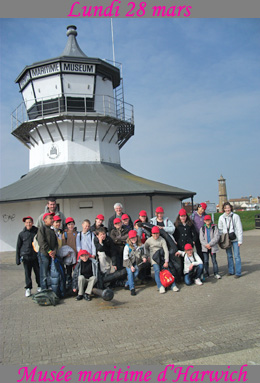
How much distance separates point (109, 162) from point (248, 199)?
5082 inches

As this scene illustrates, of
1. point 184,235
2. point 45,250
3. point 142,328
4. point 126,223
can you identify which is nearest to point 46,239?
point 45,250

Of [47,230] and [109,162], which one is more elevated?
[109,162]

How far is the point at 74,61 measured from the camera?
1647cm

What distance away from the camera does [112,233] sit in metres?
6.94

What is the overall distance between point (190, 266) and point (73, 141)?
1195 centimetres

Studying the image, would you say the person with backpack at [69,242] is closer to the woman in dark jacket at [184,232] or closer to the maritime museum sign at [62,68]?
the woman in dark jacket at [184,232]

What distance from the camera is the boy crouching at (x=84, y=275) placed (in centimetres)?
595

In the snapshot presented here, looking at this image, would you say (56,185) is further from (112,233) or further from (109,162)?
(112,233)

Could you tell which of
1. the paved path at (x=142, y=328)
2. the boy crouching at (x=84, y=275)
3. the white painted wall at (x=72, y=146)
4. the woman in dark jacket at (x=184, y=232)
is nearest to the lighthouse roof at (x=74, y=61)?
the white painted wall at (x=72, y=146)

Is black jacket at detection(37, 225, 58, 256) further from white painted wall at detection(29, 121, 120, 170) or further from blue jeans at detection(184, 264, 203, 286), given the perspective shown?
white painted wall at detection(29, 121, 120, 170)

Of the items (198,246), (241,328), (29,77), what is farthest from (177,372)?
(29,77)

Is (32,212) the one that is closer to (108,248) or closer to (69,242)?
(69,242)

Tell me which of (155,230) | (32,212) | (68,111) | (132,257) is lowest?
(132,257)

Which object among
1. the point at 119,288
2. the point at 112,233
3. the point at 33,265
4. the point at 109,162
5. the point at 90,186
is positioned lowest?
the point at 119,288
